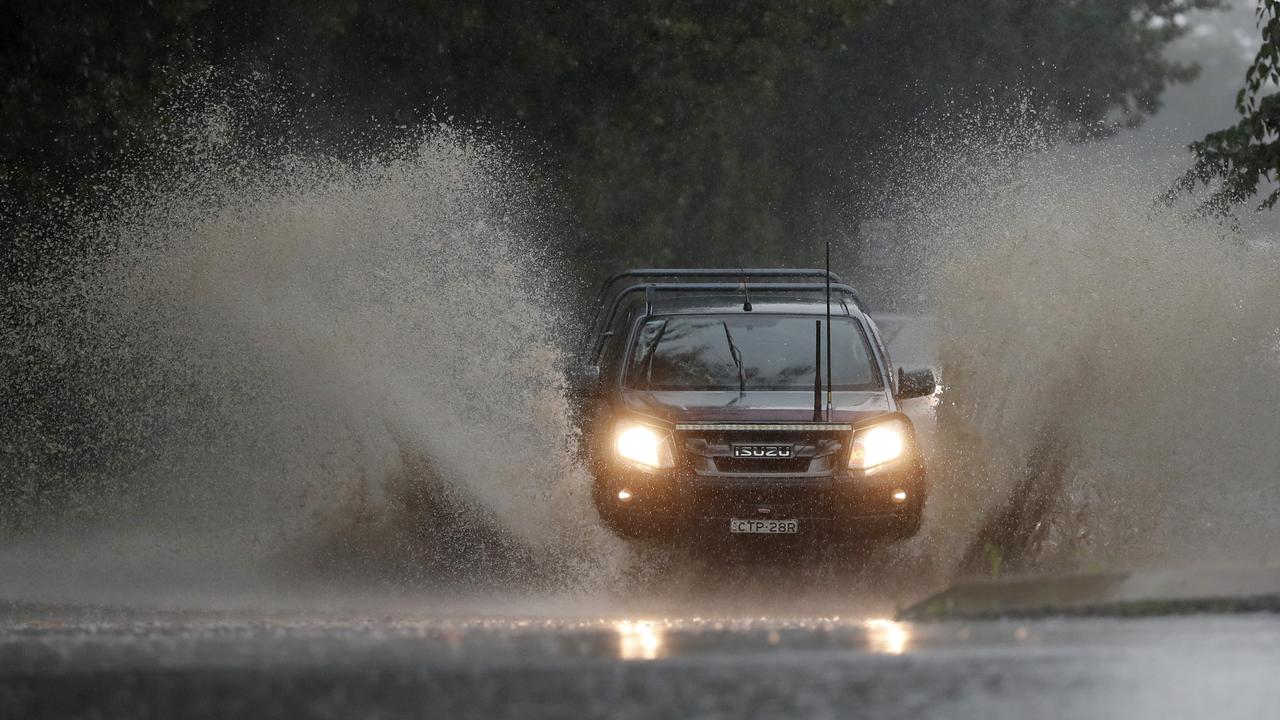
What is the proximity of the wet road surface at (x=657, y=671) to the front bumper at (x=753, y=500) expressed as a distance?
3.10 m

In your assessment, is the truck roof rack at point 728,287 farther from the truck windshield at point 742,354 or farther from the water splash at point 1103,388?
the water splash at point 1103,388

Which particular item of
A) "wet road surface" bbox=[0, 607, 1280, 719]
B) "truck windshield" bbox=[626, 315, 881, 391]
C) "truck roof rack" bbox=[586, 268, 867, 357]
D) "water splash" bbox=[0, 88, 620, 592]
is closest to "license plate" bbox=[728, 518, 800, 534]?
"water splash" bbox=[0, 88, 620, 592]

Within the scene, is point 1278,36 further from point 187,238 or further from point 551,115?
point 551,115

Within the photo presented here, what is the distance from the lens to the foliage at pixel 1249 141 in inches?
534

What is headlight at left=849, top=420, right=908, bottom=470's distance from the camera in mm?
11681

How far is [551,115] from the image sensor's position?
93.0 feet

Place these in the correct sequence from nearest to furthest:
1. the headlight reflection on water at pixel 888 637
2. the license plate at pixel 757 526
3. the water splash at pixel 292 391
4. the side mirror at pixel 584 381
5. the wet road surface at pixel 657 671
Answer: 1. the wet road surface at pixel 657 671
2. the headlight reflection on water at pixel 888 637
3. the license plate at pixel 757 526
4. the side mirror at pixel 584 381
5. the water splash at pixel 292 391

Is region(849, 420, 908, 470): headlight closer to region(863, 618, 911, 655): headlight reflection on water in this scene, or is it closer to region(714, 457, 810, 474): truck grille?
region(714, 457, 810, 474): truck grille

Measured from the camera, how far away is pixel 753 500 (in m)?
11.5

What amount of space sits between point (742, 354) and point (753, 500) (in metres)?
1.50

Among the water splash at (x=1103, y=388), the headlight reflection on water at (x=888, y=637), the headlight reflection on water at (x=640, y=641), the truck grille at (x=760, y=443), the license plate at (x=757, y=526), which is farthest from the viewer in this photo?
the water splash at (x=1103, y=388)

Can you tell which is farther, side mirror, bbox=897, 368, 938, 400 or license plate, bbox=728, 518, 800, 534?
side mirror, bbox=897, 368, 938, 400

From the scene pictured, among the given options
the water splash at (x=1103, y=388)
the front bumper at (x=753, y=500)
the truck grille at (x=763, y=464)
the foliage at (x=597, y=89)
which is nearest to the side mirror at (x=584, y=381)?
the front bumper at (x=753, y=500)

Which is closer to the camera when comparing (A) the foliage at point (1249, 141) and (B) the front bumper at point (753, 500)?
(B) the front bumper at point (753, 500)
